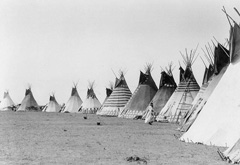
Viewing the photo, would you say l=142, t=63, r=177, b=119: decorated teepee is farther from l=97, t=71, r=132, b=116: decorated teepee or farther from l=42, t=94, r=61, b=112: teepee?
l=42, t=94, r=61, b=112: teepee

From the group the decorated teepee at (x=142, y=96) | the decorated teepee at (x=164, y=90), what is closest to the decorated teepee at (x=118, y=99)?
the decorated teepee at (x=142, y=96)

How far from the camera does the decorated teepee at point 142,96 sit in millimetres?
32250

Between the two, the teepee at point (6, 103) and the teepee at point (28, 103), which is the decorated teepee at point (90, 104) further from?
the teepee at point (6, 103)

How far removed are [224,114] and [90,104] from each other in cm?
3951

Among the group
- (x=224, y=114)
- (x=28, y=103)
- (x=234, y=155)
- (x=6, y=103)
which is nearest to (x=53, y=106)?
(x=28, y=103)

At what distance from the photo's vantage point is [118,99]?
37.7m

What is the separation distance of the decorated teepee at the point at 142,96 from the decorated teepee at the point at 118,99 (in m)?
3.30

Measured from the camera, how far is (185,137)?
11.6 metres

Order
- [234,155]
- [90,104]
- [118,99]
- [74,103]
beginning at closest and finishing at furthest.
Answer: [234,155], [118,99], [90,104], [74,103]

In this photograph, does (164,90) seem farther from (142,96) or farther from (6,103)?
(6,103)

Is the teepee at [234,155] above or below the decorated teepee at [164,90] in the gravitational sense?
below

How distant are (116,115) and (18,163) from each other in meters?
30.4

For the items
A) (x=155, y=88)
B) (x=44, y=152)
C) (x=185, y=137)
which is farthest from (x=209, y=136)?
(x=155, y=88)

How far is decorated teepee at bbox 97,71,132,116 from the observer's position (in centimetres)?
3750
